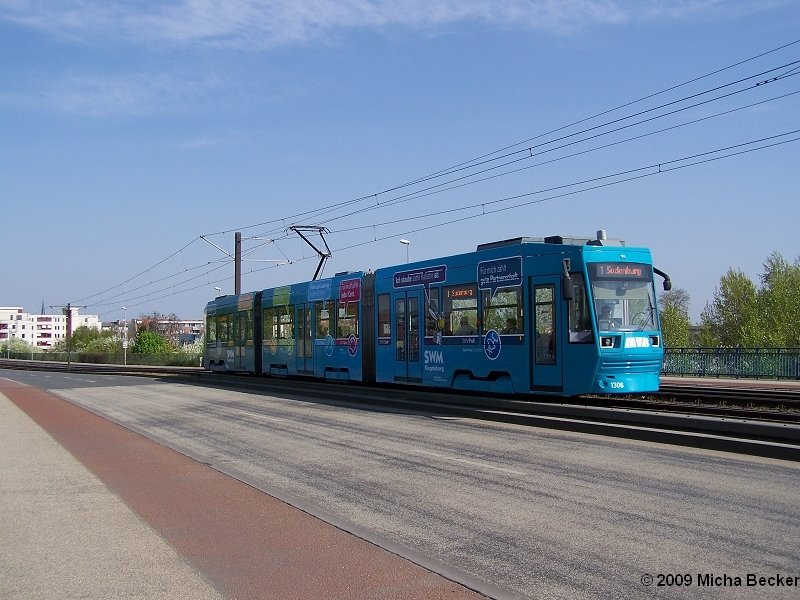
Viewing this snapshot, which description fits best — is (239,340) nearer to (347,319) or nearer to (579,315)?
(347,319)

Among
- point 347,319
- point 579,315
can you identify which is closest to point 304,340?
point 347,319

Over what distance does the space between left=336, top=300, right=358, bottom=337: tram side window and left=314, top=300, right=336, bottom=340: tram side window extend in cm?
46

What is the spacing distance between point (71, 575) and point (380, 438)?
825 cm

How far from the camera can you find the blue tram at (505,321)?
16.3 metres

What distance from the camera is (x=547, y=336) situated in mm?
17031

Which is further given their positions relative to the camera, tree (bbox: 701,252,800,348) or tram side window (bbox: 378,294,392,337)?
tree (bbox: 701,252,800,348)

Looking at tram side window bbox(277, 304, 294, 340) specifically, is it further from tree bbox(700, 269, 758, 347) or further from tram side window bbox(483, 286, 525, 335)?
tree bbox(700, 269, 758, 347)

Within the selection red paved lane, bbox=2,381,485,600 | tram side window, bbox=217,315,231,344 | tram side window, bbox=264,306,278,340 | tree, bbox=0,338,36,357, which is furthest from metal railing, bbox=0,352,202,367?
red paved lane, bbox=2,381,485,600

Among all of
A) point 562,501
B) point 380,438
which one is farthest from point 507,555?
point 380,438

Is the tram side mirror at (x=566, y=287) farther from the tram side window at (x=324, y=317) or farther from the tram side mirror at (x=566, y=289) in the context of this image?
the tram side window at (x=324, y=317)

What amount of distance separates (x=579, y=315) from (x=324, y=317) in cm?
1216

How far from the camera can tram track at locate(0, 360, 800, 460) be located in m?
11.7

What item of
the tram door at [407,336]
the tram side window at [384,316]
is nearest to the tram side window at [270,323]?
the tram side window at [384,316]

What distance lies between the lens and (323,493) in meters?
9.52
